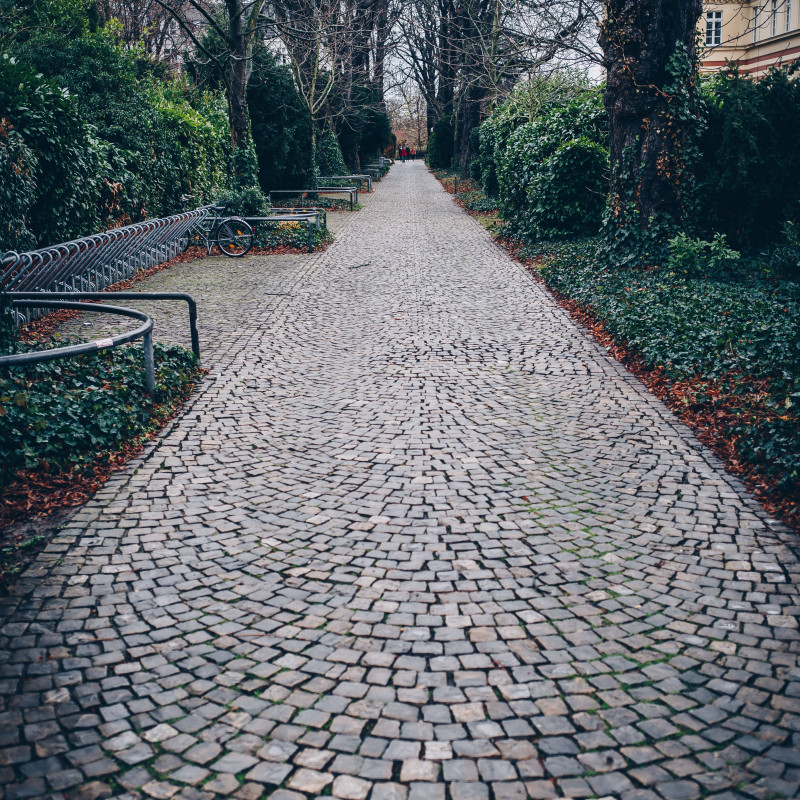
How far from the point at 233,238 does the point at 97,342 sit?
11.3 meters

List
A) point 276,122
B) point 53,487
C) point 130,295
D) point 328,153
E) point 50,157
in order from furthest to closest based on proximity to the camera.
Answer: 1. point 328,153
2. point 276,122
3. point 50,157
4. point 130,295
5. point 53,487

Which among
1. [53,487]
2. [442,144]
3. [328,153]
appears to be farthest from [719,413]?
[442,144]

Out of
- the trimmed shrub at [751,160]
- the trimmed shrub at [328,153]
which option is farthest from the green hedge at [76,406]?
the trimmed shrub at [328,153]

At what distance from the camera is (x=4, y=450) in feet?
16.8

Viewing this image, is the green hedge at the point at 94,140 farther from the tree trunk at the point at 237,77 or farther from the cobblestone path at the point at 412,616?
the cobblestone path at the point at 412,616

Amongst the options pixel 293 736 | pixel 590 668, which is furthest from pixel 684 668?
pixel 293 736

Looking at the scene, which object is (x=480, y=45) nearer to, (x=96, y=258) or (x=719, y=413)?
(x=96, y=258)

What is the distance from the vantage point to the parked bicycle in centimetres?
1602

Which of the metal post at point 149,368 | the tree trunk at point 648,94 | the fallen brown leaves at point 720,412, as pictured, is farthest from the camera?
the tree trunk at point 648,94

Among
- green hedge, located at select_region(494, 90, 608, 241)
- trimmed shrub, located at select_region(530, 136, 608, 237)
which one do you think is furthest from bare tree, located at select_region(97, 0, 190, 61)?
trimmed shrub, located at select_region(530, 136, 608, 237)

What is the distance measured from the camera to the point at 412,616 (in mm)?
3734

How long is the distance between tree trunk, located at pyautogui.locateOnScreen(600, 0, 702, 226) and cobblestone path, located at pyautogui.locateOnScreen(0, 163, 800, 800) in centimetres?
601

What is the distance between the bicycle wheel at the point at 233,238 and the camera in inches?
630

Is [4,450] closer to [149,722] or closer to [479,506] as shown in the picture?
[149,722]
